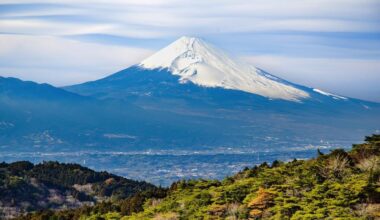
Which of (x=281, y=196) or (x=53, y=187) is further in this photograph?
(x=53, y=187)

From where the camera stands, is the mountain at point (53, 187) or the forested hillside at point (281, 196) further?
the mountain at point (53, 187)

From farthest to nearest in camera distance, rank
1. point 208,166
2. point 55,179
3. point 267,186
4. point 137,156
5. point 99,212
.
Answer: point 137,156, point 208,166, point 55,179, point 99,212, point 267,186

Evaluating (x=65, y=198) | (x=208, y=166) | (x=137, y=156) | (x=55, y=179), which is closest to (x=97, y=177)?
(x=55, y=179)

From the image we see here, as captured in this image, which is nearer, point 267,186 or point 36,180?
point 267,186

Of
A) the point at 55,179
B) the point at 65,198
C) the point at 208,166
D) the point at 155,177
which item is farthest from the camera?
the point at 208,166

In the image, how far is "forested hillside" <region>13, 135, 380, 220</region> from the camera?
107 ft

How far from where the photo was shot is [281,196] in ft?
114

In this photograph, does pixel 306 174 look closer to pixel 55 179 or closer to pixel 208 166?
pixel 55 179

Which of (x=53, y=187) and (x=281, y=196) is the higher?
(x=281, y=196)

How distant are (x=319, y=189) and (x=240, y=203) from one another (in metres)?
3.15

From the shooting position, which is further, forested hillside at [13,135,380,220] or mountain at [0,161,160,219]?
mountain at [0,161,160,219]

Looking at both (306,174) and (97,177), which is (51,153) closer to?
(97,177)

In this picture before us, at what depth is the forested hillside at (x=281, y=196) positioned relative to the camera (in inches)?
1289

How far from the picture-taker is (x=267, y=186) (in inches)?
1476
